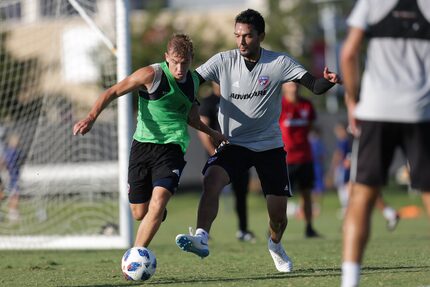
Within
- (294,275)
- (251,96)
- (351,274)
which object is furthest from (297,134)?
(351,274)

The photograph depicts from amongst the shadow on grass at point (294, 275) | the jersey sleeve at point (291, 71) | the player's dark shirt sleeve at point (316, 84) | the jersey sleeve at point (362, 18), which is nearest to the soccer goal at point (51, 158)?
the jersey sleeve at point (291, 71)

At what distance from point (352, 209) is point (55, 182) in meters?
10.2

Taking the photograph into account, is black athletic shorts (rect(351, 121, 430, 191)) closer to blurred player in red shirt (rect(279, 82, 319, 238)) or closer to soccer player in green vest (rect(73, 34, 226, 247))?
soccer player in green vest (rect(73, 34, 226, 247))

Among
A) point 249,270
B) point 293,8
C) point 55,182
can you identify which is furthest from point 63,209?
point 293,8

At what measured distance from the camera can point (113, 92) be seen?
7.52m

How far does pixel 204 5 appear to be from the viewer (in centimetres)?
4741

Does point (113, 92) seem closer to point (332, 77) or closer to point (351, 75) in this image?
point (332, 77)

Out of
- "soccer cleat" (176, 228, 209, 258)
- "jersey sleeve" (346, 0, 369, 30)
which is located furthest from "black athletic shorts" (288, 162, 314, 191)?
"jersey sleeve" (346, 0, 369, 30)

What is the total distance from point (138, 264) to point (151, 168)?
1.02 meters

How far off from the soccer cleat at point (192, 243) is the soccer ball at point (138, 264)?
10.6 inches

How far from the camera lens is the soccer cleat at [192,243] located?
24.9 feet

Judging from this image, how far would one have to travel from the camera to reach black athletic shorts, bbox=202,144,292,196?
8422 mm

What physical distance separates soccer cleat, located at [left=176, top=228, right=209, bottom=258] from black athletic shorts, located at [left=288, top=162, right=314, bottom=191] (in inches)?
248

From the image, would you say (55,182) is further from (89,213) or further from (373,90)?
(373,90)
